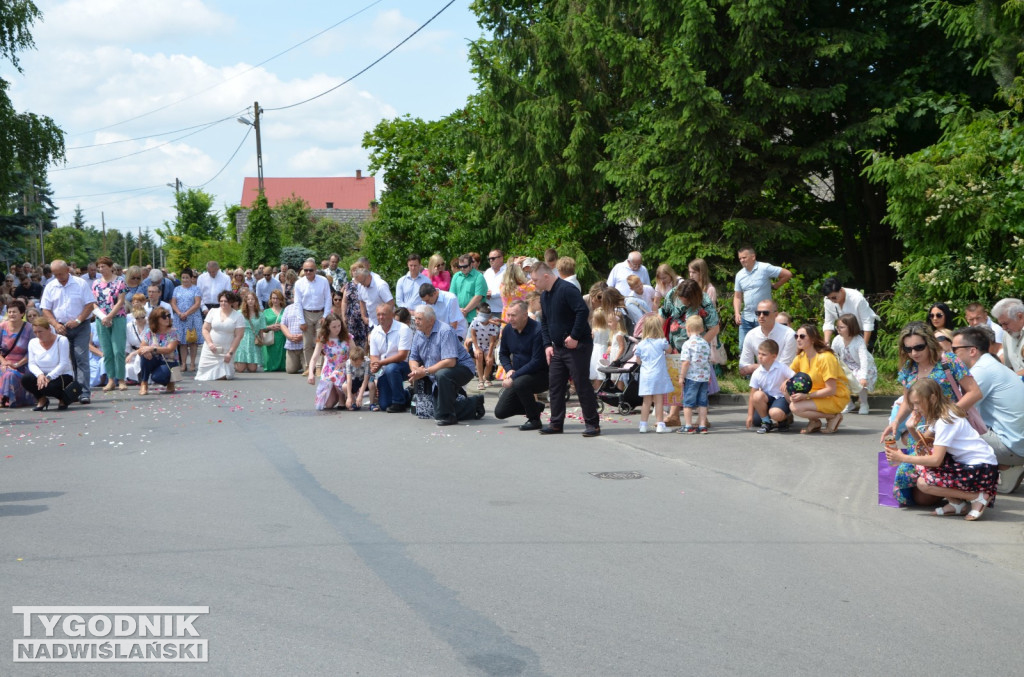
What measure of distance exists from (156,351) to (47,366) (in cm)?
222

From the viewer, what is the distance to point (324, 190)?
129 meters

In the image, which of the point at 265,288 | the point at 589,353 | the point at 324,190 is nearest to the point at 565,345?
the point at 589,353

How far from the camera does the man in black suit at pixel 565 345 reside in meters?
12.4

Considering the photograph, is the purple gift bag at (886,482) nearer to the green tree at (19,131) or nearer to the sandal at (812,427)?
the sandal at (812,427)

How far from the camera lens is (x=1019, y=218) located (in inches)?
616

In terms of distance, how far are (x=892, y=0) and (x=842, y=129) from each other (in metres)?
2.66

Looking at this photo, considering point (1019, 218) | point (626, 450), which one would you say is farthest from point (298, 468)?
point (1019, 218)

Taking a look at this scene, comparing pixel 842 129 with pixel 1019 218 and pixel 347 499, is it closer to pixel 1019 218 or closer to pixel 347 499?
pixel 1019 218

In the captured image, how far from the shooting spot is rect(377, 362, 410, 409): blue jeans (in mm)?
14922

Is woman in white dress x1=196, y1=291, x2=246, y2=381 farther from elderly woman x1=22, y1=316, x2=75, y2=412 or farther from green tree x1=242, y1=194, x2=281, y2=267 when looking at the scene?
green tree x1=242, y1=194, x2=281, y2=267

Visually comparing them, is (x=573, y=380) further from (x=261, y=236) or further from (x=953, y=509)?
(x=261, y=236)

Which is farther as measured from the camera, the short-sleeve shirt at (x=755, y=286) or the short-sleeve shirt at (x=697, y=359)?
the short-sleeve shirt at (x=755, y=286)

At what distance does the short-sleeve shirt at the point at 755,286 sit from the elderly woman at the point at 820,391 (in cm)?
253

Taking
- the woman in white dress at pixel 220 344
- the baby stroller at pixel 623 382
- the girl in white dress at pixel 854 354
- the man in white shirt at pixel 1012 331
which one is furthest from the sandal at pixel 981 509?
the woman in white dress at pixel 220 344
